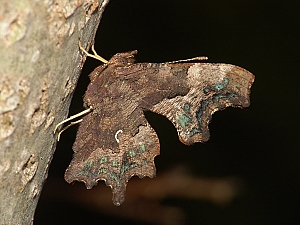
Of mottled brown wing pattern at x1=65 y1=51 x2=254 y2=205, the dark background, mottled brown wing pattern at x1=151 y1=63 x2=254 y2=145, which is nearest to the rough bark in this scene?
mottled brown wing pattern at x1=65 y1=51 x2=254 y2=205

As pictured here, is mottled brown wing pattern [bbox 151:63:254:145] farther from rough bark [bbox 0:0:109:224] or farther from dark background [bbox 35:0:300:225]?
dark background [bbox 35:0:300:225]

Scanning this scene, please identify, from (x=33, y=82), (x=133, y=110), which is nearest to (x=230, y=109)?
(x=133, y=110)

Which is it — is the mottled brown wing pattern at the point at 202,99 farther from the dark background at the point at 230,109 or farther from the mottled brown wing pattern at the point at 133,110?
the dark background at the point at 230,109

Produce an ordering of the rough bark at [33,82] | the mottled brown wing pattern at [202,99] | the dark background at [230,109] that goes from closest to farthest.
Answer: the rough bark at [33,82] → the mottled brown wing pattern at [202,99] → the dark background at [230,109]

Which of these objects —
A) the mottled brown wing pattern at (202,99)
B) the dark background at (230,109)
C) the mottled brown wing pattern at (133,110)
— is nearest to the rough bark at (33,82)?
the mottled brown wing pattern at (133,110)

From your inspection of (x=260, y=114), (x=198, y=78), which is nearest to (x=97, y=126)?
(x=198, y=78)
